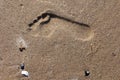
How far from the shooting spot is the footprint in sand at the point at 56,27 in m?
2.80

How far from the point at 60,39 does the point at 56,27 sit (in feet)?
0.40

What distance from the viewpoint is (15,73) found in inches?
109

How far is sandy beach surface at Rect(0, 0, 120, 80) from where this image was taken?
2.78 meters

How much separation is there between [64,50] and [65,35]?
0.14 meters

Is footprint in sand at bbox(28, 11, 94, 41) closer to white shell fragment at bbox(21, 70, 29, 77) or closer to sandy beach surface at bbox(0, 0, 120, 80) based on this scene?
sandy beach surface at bbox(0, 0, 120, 80)

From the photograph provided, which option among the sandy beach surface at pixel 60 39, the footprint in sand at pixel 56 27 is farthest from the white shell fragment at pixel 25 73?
the footprint in sand at pixel 56 27

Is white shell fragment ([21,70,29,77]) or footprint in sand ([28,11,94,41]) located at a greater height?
footprint in sand ([28,11,94,41])

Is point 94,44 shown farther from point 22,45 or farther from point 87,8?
point 22,45

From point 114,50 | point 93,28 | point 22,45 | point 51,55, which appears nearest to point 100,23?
point 93,28

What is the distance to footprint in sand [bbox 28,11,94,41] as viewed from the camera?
9.20ft

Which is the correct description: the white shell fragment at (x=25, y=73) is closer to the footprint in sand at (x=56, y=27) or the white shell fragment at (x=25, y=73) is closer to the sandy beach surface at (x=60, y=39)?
the sandy beach surface at (x=60, y=39)

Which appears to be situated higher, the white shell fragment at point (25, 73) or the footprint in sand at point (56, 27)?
the footprint in sand at point (56, 27)

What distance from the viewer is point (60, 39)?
2.81 metres

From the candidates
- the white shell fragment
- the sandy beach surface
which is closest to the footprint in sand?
the sandy beach surface
